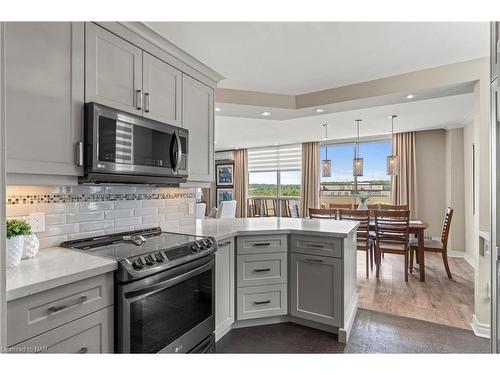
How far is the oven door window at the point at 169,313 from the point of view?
1385mm

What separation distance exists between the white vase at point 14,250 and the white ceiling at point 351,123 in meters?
3.59

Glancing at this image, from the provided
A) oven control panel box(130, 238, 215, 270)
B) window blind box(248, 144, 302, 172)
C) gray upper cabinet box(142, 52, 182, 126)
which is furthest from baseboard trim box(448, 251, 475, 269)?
gray upper cabinet box(142, 52, 182, 126)

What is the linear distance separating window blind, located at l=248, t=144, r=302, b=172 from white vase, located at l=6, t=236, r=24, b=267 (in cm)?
653

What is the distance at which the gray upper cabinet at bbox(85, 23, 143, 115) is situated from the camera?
1530 millimetres

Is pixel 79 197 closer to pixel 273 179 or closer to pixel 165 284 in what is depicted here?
pixel 165 284

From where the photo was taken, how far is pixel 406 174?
5.71 metres

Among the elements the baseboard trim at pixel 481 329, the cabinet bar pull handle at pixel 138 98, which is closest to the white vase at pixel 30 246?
the cabinet bar pull handle at pixel 138 98

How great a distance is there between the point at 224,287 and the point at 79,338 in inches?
45.8

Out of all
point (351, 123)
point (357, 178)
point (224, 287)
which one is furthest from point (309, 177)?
point (224, 287)

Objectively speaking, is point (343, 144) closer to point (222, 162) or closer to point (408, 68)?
point (222, 162)

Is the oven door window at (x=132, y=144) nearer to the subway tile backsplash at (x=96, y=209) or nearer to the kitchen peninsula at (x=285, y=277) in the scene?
the subway tile backsplash at (x=96, y=209)

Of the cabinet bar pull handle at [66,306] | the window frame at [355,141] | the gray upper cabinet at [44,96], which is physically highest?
the window frame at [355,141]

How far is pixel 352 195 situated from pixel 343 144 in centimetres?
125
